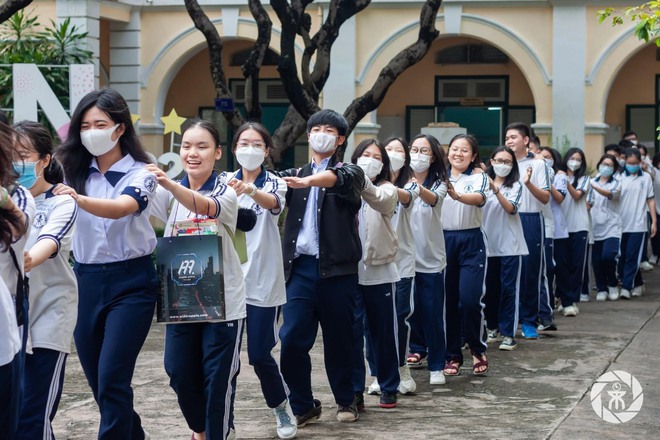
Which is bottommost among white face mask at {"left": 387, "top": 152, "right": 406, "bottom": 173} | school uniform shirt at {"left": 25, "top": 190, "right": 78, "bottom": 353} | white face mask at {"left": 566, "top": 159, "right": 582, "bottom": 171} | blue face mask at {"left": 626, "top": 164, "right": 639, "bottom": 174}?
school uniform shirt at {"left": 25, "top": 190, "right": 78, "bottom": 353}

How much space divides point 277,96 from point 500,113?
4384 millimetres

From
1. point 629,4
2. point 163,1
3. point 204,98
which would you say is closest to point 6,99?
point 163,1

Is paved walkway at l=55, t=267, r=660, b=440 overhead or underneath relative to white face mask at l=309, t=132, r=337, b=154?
underneath

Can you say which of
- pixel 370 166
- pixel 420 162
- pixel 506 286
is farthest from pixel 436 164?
pixel 506 286

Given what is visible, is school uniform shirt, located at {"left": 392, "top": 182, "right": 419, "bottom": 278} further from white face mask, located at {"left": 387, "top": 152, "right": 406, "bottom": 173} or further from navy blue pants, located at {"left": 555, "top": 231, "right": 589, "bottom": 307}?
navy blue pants, located at {"left": 555, "top": 231, "right": 589, "bottom": 307}

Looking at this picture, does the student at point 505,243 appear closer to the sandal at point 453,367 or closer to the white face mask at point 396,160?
the sandal at point 453,367

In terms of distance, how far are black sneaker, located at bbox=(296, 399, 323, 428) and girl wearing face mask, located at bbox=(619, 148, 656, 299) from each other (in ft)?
27.2

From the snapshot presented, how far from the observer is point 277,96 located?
2388cm

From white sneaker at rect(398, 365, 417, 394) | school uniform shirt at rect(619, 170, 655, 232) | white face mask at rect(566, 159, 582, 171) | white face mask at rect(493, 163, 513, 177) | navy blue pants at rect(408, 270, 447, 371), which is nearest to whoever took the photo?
white sneaker at rect(398, 365, 417, 394)

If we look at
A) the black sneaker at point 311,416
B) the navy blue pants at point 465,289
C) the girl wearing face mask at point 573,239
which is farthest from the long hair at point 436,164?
the girl wearing face mask at point 573,239

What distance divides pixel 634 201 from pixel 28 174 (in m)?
11.2

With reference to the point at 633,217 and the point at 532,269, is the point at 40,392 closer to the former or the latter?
the point at 532,269

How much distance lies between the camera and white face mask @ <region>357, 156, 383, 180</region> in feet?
26.1

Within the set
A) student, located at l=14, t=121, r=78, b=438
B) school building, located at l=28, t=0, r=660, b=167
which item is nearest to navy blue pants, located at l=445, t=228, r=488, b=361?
student, located at l=14, t=121, r=78, b=438
